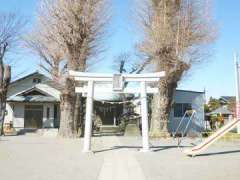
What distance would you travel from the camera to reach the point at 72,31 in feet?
63.7

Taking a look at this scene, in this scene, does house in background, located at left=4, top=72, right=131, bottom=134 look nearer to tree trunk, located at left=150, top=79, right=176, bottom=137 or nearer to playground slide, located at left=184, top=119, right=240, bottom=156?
tree trunk, located at left=150, top=79, right=176, bottom=137

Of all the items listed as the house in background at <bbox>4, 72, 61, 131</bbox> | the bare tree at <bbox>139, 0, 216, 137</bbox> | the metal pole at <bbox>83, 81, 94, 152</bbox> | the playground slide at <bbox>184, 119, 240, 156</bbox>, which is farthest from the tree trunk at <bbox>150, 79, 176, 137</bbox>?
the house in background at <bbox>4, 72, 61, 131</bbox>

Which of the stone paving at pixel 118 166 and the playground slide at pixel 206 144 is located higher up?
the playground slide at pixel 206 144

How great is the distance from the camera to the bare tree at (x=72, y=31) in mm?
19375

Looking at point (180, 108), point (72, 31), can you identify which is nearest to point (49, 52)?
point (72, 31)

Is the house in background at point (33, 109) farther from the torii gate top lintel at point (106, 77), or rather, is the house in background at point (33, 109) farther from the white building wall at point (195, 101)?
the torii gate top lintel at point (106, 77)

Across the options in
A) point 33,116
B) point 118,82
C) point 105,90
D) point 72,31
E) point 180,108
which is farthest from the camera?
point 180,108

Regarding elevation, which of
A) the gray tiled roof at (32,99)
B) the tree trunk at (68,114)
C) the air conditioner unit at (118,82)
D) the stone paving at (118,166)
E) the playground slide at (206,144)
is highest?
the gray tiled roof at (32,99)

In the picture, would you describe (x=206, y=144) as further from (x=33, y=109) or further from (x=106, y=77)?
(x=33, y=109)

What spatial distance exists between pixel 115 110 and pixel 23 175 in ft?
85.0

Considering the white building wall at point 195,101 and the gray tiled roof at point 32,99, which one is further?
the white building wall at point 195,101

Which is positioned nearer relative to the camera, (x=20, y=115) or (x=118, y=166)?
(x=118, y=166)

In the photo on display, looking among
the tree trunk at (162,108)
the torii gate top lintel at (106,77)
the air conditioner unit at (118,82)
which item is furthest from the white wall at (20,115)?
the air conditioner unit at (118,82)

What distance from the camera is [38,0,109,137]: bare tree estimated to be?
19.4 m
